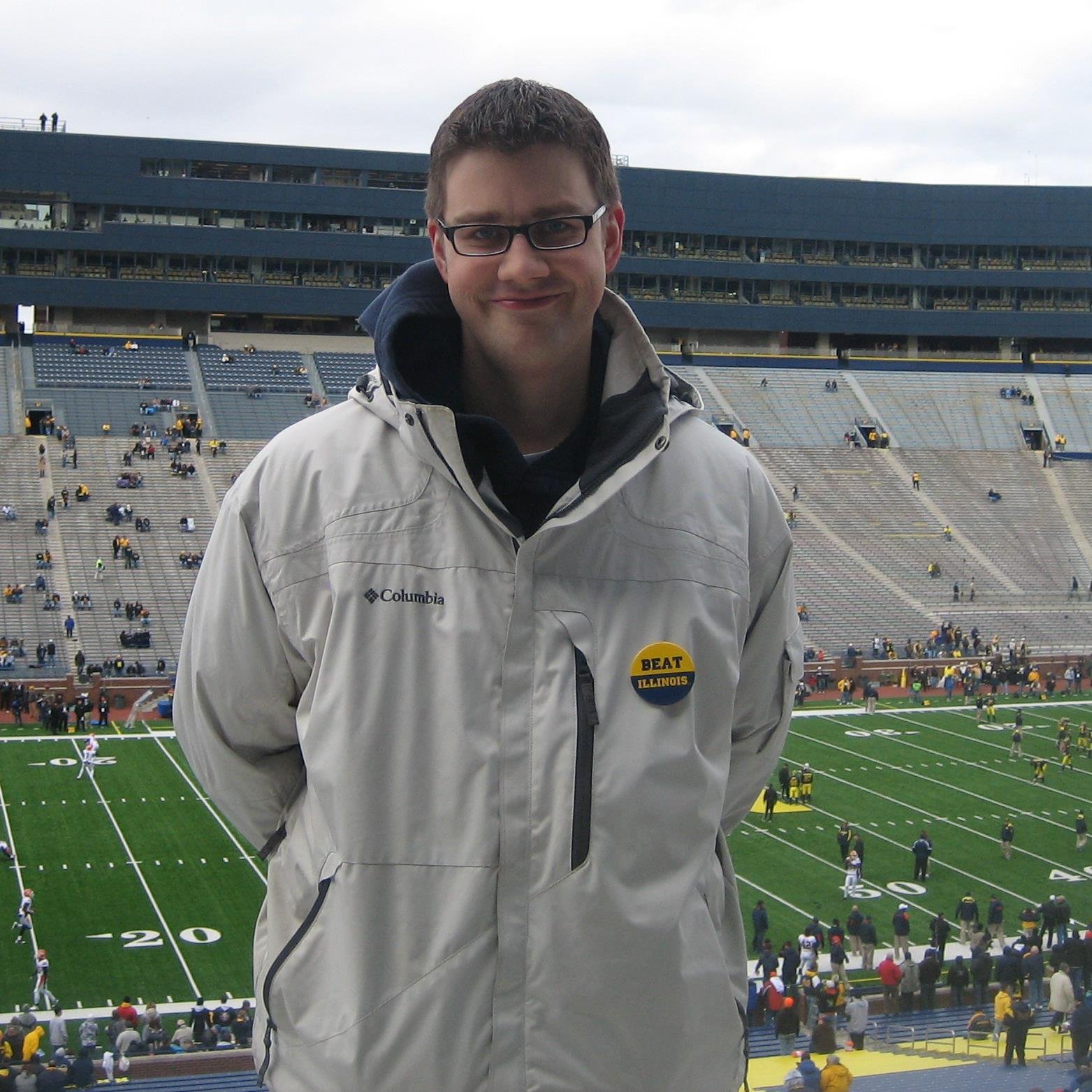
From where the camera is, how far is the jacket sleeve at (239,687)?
7.39 ft

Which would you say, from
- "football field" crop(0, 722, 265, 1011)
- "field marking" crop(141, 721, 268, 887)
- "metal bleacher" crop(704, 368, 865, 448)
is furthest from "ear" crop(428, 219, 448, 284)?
"metal bleacher" crop(704, 368, 865, 448)

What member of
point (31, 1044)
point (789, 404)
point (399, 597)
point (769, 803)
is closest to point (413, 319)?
point (399, 597)

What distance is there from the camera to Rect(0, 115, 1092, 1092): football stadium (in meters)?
15.6

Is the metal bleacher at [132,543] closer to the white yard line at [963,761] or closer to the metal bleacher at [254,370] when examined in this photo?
the metal bleacher at [254,370]

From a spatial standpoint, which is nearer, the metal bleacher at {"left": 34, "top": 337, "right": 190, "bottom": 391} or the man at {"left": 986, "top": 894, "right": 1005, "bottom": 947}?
the man at {"left": 986, "top": 894, "right": 1005, "bottom": 947}

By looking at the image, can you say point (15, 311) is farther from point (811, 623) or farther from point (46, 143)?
point (811, 623)

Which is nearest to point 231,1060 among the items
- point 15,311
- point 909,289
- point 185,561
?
point 185,561

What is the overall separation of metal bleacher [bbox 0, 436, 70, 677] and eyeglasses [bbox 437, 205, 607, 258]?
30757 mm

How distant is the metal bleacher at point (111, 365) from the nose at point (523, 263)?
153 ft

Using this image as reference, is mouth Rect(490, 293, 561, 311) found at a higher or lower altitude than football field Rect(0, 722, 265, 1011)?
higher

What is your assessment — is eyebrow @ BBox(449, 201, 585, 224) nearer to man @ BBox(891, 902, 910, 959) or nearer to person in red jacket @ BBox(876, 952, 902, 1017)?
person in red jacket @ BBox(876, 952, 902, 1017)

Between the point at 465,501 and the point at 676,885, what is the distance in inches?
24.5

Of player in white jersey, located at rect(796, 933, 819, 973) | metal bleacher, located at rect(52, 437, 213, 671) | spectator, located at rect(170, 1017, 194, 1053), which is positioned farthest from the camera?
metal bleacher, located at rect(52, 437, 213, 671)

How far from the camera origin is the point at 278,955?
219 centimetres
